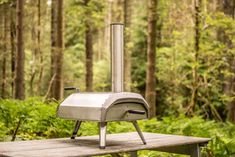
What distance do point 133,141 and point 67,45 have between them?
96.5 ft

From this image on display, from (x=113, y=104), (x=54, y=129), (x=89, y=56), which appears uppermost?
(x=113, y=104)

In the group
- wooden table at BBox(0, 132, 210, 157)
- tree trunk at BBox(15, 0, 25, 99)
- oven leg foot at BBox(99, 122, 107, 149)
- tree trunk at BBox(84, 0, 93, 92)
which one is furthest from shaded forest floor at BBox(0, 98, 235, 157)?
tree trunk at BBox(84, 0, 93, 92)

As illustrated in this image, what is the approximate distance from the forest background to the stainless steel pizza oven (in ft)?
6.72

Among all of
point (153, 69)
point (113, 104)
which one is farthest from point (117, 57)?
point (153, 69)

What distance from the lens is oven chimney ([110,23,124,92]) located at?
4242mm

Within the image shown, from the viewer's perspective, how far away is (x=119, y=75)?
4.27 metres

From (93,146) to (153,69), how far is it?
8421mm

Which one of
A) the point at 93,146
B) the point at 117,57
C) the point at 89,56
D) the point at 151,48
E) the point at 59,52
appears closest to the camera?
the point at 93,146

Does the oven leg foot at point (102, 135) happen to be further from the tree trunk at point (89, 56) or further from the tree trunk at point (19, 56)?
the tree trunk at point (89, 56)

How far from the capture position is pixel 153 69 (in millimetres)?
12359

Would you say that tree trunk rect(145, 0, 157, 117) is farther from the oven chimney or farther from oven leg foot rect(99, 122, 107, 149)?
oven leg foot rect(99, 122, 107, 149)

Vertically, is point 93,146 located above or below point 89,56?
above

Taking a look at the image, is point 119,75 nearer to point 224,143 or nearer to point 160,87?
point 224,143

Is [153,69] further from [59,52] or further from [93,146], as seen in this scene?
[93,146]
